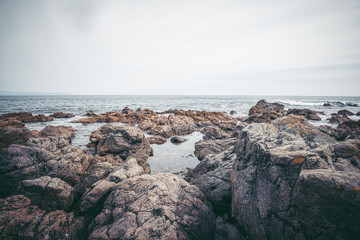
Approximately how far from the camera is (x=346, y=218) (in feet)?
8.26

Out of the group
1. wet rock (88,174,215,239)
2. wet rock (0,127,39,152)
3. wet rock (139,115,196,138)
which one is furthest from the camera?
wet rock (139,115,196,138)

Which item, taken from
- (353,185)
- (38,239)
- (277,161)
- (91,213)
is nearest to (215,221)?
(277,161)

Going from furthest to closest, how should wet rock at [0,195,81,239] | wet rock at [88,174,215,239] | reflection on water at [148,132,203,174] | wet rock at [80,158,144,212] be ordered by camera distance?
reflection on water at [148,132,203,174] < wet rock at [80,158,144,212] < wet rock at [0,195,81,239] < wet rock at [88,174,215,239]

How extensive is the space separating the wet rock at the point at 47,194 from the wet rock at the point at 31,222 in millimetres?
208

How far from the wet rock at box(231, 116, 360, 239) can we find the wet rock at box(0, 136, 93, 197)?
7297 mm

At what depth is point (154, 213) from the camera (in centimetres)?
407

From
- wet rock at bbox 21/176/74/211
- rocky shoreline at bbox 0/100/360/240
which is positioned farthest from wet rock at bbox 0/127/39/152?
wet rock at bbox 21/176/74/211

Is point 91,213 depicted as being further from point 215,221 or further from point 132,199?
point 215,221

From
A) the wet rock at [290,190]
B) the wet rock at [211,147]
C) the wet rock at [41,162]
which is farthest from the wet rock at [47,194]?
the wet rock at [211,147]

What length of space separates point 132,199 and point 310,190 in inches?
170

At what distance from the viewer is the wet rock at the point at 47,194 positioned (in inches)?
194

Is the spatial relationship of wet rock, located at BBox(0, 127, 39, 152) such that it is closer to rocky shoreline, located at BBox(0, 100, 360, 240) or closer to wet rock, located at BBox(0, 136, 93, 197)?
wet rock, located at BBox(0, 136, 93, 197)

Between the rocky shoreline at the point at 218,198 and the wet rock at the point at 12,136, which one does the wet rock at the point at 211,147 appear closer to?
the rocky shoreline at the point at 218,198

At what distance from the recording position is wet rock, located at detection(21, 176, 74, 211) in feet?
16.1
